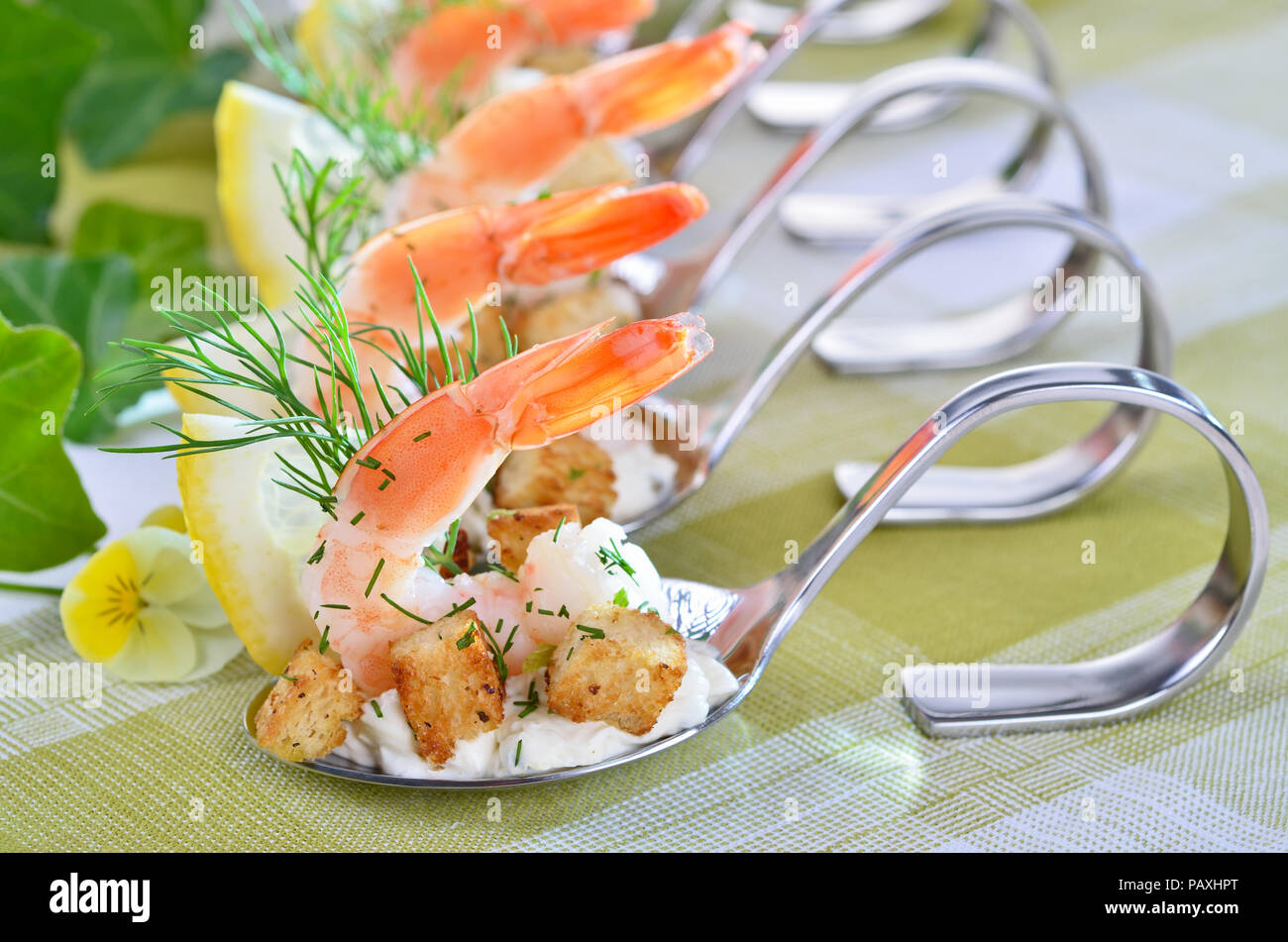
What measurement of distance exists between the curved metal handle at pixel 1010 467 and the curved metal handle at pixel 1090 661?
0.72 feet

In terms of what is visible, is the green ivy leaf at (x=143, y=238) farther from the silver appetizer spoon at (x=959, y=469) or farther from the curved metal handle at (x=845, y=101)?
the curved metal handle at (x=845, y=101)

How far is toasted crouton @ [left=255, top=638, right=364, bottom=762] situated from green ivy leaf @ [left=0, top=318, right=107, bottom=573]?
284mm

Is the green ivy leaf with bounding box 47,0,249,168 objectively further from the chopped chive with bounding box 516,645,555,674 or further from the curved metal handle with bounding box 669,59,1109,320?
the chopped chive with bounding box 516,645,555,674

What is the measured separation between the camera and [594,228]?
2.83ft

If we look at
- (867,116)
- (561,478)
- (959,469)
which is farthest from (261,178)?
(959,469)

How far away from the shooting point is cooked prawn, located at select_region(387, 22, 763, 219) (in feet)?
3.71

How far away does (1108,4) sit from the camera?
87.0 inches

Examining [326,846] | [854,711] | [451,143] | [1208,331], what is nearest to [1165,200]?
[1208,331]

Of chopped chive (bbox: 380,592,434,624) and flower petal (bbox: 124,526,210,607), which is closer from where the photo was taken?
chopped chive (bbox: 380,592,434,624)

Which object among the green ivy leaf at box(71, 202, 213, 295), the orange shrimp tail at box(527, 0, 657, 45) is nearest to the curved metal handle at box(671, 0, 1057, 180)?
the orange shrimp tail at box(527, 0, 657, 45)

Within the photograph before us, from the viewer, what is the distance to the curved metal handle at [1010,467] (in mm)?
1004

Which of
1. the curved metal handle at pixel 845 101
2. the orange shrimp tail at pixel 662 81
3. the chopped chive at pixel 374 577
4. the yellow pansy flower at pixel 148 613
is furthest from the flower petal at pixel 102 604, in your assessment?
the curved metal handle at pixel 845 101

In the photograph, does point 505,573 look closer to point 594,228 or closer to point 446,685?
point 446,685

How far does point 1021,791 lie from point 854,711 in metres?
0.12
